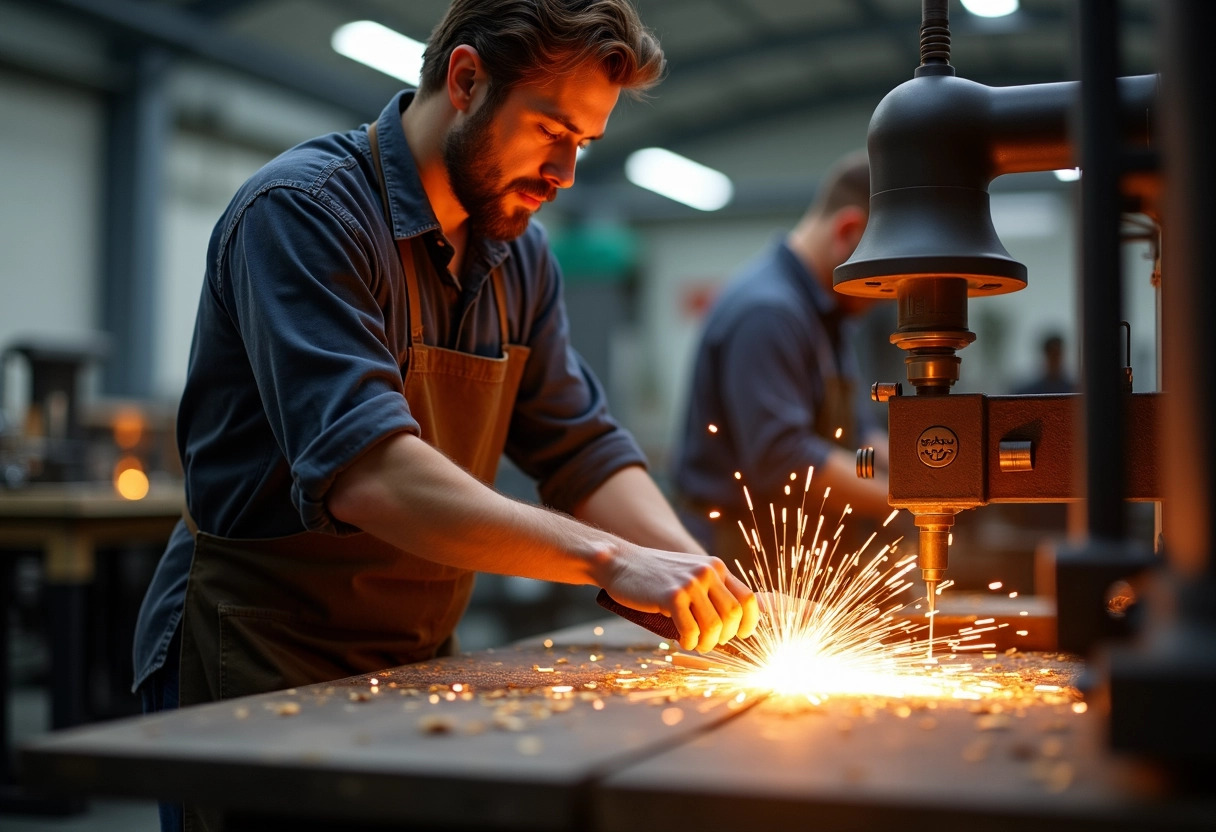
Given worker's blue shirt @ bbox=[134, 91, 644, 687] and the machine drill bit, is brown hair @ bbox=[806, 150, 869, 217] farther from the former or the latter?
the machine drill bit

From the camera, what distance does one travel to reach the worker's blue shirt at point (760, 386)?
2643mm

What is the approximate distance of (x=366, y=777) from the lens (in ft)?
2.75

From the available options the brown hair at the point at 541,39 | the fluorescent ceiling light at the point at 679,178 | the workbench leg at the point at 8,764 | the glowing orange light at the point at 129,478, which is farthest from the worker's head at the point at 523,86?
the fluorescent ceiling light at the point at 679,178

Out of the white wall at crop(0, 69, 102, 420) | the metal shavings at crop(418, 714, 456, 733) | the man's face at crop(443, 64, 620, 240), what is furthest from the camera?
the white wall at crop(0, 69, 102, 420)

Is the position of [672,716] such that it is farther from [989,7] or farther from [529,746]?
[989,7]

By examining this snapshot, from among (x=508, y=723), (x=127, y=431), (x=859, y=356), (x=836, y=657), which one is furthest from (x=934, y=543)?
(x=859, y=356)

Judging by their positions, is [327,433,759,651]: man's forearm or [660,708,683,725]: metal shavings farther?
[327,433,759,651]: man's forearm

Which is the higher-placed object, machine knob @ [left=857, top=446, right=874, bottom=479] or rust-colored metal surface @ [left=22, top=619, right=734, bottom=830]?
machine knob @ [left=857, top=446, right=874, bottom=479]

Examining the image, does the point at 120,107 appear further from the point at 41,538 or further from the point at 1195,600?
the point at 1195,600

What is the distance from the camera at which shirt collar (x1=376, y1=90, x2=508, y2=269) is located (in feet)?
5.24

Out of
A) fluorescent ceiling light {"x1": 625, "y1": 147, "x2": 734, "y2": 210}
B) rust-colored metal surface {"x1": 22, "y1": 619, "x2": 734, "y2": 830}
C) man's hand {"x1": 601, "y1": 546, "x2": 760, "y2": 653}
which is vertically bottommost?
rust-colored metal surface {"x1": 22, "y1": 619, "x2": 734, "y2": 830}

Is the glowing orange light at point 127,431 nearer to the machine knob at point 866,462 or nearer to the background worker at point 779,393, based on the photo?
the background worker at point 779,393

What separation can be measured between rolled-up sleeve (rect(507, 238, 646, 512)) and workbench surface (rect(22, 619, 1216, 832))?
0.76 meters

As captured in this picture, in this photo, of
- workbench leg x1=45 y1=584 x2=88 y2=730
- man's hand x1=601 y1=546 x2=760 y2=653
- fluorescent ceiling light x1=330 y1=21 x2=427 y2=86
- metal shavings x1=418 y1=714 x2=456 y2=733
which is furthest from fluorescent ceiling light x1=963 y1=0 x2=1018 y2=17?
metal shavings x1=418 y1=714 x2=456 y2=733
